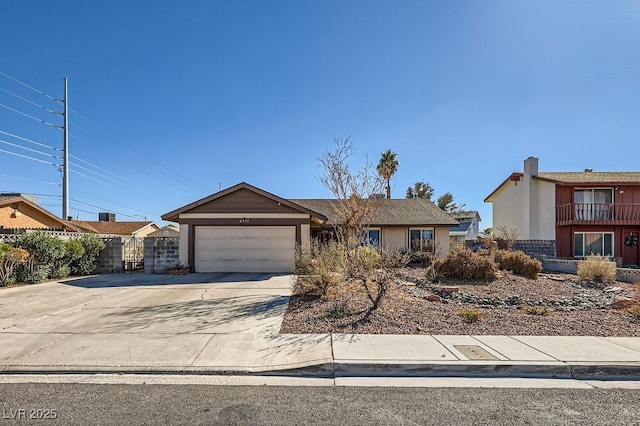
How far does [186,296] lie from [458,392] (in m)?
8.15

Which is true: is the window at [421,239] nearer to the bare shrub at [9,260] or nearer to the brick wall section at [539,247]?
the brick wall section at [539,247]

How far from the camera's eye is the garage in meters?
16.4

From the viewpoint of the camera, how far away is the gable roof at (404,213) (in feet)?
67.8

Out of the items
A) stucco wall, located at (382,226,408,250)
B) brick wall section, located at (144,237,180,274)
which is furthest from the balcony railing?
brick wall section, located at (144,237,180,274)

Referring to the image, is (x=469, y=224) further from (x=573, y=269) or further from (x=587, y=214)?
(x=573, y=269)

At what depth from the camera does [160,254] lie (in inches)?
654

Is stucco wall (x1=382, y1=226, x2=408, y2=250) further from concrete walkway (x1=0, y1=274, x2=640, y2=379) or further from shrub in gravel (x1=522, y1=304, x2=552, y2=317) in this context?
concrete walkway (x1=0, y1=274, x2=640, y2=379)

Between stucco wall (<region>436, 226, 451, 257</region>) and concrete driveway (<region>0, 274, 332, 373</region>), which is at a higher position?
stucco wall (<region>436, 226, 451, 257</region>)

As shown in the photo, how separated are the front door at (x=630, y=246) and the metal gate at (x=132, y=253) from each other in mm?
28053

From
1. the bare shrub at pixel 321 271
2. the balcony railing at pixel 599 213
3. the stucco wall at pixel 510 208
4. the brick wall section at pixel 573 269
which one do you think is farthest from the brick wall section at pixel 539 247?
the bare shrub at pixel 321 271

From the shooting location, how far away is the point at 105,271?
16.5m

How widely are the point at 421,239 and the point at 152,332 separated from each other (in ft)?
55.5

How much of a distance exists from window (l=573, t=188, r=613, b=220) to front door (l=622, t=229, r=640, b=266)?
1.72 meters

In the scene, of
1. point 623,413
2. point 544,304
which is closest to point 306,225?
point 544,304
